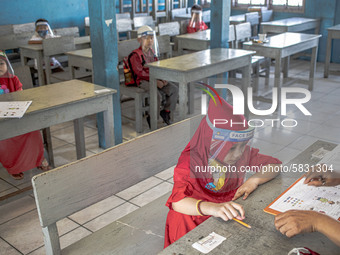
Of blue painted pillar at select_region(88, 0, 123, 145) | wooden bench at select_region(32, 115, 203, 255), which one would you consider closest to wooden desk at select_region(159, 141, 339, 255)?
wooden bench at select_region(32, 115, 203, 255)

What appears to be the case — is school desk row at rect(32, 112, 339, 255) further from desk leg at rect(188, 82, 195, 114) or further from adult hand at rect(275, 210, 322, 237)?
desk leg at rect(188, 82, 195, 114)

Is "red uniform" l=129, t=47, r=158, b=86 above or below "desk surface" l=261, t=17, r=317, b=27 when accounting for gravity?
below

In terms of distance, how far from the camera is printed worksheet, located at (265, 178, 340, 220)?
147 centimetres

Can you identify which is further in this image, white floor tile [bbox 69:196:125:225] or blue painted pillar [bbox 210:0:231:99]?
blue painted pillar [bbox 210:0:231:99]

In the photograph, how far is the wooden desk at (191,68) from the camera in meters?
3.75

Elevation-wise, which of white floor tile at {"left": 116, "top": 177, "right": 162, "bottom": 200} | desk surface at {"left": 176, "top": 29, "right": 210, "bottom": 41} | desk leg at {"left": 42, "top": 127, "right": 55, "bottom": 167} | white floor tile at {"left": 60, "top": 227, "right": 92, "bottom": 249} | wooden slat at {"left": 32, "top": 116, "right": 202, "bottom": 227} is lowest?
white floor tile at {"left": 60, "top": 227, "right": 92, "bottom": 249}

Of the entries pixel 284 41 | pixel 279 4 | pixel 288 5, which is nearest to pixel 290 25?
pixel 288 5

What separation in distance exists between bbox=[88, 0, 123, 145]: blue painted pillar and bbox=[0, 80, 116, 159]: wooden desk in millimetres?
393

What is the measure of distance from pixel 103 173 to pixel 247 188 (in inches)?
27.1

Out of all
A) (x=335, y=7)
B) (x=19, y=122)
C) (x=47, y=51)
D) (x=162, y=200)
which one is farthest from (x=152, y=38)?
(x=335, y=7)

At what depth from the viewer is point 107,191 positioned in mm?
1916

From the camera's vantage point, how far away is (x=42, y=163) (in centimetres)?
346

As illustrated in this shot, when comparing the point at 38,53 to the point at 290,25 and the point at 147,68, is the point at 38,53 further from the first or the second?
the point at 290,25

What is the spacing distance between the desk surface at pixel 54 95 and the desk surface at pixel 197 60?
0.88 m
